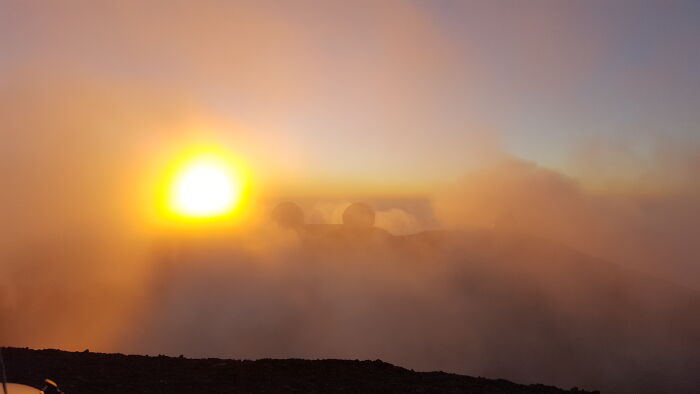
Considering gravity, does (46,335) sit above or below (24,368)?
above

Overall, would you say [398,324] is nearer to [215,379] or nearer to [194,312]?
[194,312]

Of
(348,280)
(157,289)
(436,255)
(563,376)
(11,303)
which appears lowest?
(563,376)

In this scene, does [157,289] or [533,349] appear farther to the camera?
[157,289]

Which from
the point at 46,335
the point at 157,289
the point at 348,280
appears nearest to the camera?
the point at 46,335

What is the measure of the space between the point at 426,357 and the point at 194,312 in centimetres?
5165

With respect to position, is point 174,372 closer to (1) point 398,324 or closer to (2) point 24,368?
(2) point 24,368

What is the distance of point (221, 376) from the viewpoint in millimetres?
20375

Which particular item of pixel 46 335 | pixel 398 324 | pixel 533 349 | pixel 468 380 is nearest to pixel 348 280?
pixel 398 324

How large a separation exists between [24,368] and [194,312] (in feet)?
323

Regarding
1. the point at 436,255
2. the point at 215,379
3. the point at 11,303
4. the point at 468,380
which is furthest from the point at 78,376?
the point at 436,255

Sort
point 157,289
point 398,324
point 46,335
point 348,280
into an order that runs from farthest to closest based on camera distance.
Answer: point 348,280 < point 157,289 < point 398,324 < point 46,335

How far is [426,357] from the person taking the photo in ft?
323

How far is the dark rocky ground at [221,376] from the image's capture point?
18969mm

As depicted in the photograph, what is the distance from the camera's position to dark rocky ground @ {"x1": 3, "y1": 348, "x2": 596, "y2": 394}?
1897 centimetres
